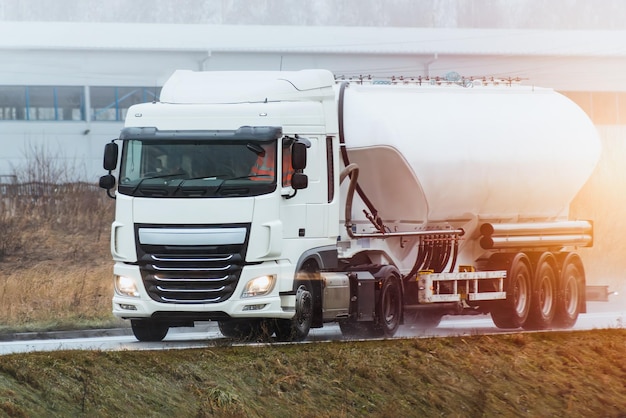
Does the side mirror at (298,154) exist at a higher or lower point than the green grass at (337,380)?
higher

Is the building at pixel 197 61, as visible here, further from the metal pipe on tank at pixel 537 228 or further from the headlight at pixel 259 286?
the headlight at pixel 259 286

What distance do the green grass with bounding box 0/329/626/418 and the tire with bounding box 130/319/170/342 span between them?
2143mm

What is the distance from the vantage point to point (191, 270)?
1733cm

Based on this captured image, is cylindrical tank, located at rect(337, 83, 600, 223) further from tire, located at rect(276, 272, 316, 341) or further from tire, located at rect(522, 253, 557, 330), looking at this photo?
tire, located at rect(276, 272, 316, 341)

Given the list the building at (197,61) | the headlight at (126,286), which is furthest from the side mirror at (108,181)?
the building at (197,61)

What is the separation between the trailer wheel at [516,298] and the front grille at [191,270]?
6.79 m

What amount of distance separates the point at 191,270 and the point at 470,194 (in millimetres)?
6271

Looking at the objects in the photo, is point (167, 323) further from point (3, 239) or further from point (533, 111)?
point (3, 239)

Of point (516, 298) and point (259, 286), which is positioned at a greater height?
point (259, 286)

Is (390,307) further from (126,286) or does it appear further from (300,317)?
(126,286)

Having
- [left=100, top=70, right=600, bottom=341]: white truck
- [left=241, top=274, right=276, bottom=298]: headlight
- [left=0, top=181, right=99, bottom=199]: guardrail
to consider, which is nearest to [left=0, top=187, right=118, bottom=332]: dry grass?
[left=0, top=181, right=99, bottom=199]: guardrail

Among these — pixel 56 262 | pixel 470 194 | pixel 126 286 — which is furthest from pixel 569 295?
pixel 56 262

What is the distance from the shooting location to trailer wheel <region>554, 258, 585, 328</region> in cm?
2414

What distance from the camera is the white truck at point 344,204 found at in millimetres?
17438
